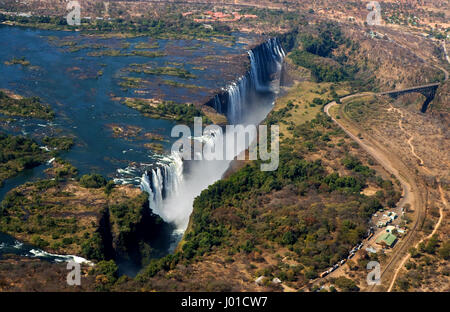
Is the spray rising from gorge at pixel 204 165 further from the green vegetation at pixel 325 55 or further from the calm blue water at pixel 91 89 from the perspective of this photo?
the green vegetation at pixel 325 55

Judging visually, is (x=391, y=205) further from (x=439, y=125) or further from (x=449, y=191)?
(x=439, y=125)

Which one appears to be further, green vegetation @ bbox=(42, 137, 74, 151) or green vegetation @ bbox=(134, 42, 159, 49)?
green vegetation @ bbox=(134, 42, 159, 49)

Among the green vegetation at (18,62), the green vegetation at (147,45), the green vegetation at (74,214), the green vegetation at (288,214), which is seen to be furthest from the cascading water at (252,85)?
the green vegetation at (18,62)

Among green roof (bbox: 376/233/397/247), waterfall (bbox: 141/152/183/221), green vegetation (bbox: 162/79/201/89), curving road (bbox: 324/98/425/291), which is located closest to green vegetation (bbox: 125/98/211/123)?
green vegetation (bbox: 162/79/201/89)

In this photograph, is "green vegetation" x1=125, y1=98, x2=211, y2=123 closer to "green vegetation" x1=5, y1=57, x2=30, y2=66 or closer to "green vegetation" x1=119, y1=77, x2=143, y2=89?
"green vegetation" x1=119, y1=77, x2=143, y2=89

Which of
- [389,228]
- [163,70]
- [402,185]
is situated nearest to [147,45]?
[163,70]

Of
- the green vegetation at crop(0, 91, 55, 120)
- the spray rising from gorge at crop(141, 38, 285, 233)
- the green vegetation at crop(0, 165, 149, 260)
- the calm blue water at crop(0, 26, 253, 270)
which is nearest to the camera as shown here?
the green vegetation at crop(0, 165, 149, 260)

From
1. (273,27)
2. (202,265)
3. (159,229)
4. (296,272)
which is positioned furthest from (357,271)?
(273,27)
